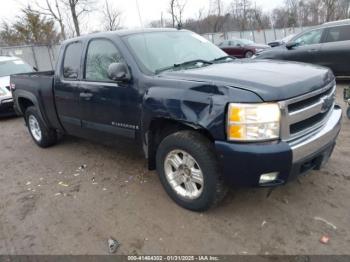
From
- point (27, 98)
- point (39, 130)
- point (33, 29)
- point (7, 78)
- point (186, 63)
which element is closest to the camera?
point (186, 63)

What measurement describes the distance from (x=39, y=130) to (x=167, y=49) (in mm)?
3071

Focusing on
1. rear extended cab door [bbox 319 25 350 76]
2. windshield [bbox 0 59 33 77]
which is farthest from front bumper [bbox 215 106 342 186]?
windshield [bbox 0 59 33 77]

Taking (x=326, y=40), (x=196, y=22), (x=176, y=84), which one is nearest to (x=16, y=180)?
(x=176, y=84)

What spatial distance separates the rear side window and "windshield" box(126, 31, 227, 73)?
597 cm

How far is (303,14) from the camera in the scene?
181 feet

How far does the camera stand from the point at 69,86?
4.36m

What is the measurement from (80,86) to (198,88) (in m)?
1.96

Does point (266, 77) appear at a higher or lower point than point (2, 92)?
higher

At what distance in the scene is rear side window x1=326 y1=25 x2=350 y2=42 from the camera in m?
8.56

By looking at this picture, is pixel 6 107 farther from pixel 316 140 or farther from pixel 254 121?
pixel 316 140

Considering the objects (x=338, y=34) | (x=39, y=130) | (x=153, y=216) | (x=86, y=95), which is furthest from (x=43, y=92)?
(x=338, y=34)

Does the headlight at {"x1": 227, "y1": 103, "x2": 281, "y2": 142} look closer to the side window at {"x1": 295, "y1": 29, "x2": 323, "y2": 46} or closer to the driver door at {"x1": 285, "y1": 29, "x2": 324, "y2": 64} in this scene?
the driver door at {"x1": 285, "y1": 29, "x2": 324, "y2": 64}

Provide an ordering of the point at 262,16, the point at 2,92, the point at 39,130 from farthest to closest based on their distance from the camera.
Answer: the point at 262,16 < the point at 2,92 < the point at 39,130

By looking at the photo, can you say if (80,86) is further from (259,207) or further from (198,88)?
(259,207)
